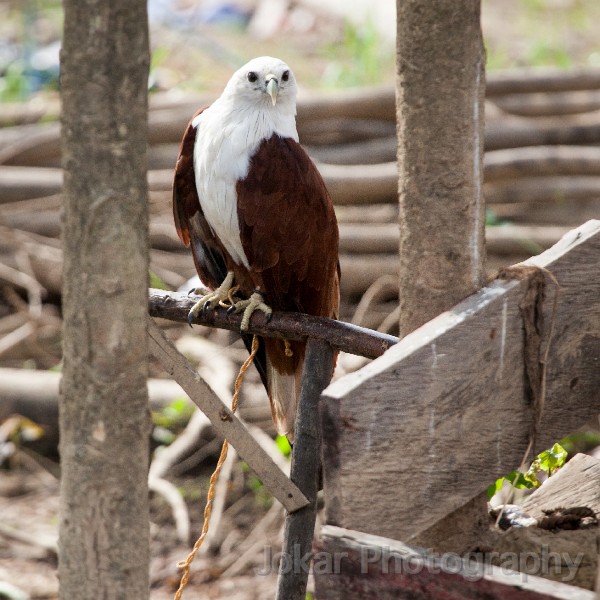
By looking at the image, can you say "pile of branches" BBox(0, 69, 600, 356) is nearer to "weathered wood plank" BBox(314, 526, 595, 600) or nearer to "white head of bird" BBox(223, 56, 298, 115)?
"white head of bird" BBox(223, 56, 298, 115)

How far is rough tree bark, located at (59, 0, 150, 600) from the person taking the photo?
51.0 inches

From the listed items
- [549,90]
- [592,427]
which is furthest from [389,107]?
[592,427]

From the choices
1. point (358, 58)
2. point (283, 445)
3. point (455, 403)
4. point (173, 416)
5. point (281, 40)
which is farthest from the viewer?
point (281, 40)

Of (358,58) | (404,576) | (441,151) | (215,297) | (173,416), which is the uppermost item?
(358,58)

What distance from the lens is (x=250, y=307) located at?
252 centimetres

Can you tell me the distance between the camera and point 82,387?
4.47 ft

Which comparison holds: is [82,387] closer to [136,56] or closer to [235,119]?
[136,56]

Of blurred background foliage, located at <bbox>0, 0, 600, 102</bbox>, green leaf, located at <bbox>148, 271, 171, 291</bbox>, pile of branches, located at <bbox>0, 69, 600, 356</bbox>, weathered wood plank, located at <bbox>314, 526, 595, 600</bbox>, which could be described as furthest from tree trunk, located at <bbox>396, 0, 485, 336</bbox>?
blurred background foliage, located at <bbox>0, 0, 600, 102</bbox>

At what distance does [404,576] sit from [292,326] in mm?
873

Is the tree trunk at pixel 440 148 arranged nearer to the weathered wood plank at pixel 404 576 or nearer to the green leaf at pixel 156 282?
the weathered wood plank at pixel 404 576

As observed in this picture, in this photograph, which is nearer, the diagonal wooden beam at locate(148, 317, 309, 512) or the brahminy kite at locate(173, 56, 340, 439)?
the diagonal wooden beam at locate(148, 317, 309, 512)

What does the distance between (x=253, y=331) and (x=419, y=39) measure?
0.89 m

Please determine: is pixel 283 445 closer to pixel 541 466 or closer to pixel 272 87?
pixel 272 87

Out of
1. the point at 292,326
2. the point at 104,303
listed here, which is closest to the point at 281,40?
the point at 292,326
